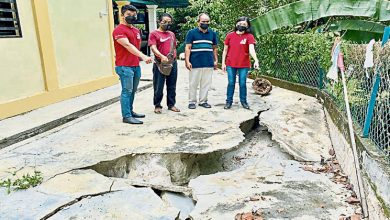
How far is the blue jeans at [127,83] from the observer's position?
13.9ft

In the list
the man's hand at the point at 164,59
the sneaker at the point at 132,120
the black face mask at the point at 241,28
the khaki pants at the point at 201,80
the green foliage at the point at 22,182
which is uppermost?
the black face mask at the point at 241,28

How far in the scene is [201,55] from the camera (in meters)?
5.07

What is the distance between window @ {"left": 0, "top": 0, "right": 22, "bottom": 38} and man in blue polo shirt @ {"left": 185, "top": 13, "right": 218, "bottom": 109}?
2641mm

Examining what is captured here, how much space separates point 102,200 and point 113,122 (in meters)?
2.18

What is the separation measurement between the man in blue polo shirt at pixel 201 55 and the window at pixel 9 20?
2.64m

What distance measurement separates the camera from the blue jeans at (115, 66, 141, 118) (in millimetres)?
4230

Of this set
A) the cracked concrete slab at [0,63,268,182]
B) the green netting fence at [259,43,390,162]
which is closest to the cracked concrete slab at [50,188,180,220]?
the cracked concrete slab at [0,63,268,182]

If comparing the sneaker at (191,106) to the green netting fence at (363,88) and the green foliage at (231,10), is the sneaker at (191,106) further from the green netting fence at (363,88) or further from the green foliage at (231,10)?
the green foliage at (231,10)

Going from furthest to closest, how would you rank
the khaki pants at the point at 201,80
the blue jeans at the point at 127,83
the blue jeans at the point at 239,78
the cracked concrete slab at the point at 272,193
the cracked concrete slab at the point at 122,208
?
the khaki pants at the point at 201,80 < the blue jeans at the point at 239,78 < the blue jeans at the point at 127,83 < the cracked concrete slab at the point at 272,193 < the cracked concrete slab at the point at 122,208

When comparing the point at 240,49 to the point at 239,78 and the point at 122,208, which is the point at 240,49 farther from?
the point at 122,208

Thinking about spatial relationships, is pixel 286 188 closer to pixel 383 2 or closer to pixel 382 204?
pixel 382 204

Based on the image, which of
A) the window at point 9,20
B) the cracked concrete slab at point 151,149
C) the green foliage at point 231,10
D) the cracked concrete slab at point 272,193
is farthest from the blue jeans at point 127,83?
the green foliage at point 231,10

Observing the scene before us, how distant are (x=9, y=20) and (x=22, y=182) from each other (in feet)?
10.2

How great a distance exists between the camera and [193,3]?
38.2 feet
